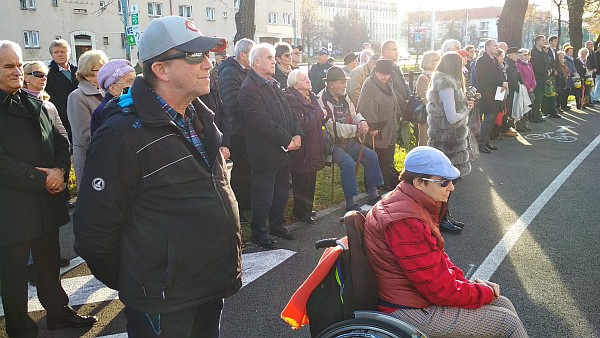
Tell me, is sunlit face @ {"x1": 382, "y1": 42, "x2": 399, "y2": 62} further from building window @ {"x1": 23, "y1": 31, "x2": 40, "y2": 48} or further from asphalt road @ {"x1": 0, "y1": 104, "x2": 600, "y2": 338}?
building window @ {"x1": 23, "y1": 31, "x2": 40, "y2": 48}

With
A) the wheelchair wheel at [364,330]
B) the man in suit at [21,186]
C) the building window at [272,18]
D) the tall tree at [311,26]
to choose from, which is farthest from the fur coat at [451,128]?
the tall tree at [311,26]

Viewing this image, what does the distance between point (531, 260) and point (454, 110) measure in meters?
1.95

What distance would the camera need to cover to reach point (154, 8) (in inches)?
2073

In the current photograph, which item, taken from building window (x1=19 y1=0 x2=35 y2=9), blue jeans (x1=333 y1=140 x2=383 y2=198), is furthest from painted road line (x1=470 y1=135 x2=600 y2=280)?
building window (x1=19 y1=0 x2=35 y2=9)

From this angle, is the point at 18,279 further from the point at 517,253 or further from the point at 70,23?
the point at 70,23

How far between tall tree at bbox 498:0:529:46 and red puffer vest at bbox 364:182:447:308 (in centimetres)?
1441

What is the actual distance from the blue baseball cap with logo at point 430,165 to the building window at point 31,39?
46.8 m

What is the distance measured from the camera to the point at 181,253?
2.19m

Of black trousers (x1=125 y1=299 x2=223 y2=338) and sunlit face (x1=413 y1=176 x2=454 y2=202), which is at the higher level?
sunlit face (x1=413 y1=176 x2=454 y2=202)

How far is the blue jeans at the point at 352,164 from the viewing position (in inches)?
261

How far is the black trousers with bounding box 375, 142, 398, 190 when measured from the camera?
25.2 feet

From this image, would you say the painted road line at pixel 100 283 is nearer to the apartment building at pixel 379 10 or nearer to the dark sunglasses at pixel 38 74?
the dark sunglasses at pixel 38 74

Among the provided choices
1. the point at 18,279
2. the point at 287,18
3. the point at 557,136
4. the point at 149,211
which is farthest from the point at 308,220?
the point at 287,18

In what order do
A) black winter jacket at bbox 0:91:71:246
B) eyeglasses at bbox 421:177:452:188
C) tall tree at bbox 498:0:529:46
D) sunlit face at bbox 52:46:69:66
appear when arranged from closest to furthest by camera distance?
1. eyeglasses at bbox 421:177:452:188
2. black winter jacket at bbox 0:91:71:246
3. sunlit face at bbox 52:46:69:66
4. tall tree at bbox 498:0:529:46
